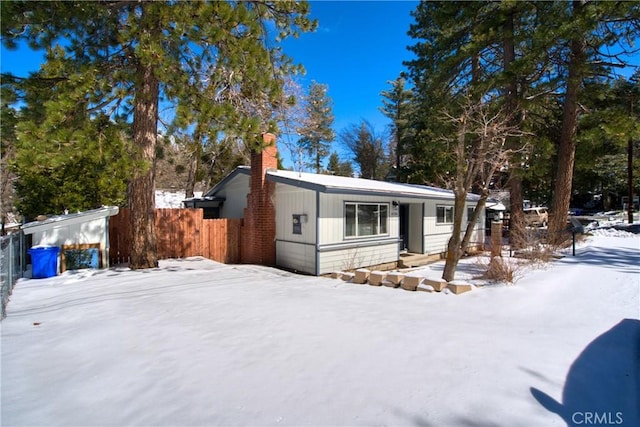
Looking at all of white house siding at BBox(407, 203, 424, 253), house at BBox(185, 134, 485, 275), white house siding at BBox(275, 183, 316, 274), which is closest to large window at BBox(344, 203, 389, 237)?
Result: house at BBox(185, 134, 485, 275)

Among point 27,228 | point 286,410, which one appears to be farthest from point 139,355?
point 27,228

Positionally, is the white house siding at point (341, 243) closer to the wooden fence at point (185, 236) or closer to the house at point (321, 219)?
the house at point (321, 219)

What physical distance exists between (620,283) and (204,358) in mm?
7613

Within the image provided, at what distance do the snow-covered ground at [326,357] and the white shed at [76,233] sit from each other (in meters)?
2.32

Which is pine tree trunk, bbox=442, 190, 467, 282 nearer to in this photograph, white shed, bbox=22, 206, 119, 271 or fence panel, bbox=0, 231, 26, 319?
fence panel, bbox=0, 231, 26, 319

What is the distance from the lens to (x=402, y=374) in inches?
120

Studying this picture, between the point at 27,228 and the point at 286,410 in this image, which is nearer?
the point at 286,410

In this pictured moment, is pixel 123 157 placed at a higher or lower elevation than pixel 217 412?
higher

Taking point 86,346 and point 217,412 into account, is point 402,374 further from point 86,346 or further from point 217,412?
point 86,346

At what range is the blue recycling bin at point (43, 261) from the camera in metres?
7.64

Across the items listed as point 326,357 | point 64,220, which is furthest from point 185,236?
point 326,357

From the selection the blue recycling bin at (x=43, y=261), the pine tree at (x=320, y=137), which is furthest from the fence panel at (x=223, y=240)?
the pine tree at (x=320, y=137)

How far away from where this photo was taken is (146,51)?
699 centimetres

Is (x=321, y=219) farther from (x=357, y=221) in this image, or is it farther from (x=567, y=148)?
(x=567, y=148)
